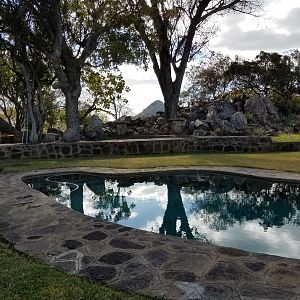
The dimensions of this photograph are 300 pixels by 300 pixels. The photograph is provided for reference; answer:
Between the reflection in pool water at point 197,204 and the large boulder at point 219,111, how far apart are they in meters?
12.0

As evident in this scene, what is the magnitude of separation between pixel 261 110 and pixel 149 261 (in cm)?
2179

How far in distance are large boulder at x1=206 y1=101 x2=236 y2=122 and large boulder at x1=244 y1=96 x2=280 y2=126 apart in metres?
1.75

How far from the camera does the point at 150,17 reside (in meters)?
18.3

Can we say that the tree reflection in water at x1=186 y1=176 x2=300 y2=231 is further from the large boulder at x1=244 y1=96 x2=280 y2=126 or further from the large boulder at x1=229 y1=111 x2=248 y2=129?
the large boulder at x1=244 y1=96 x2=280 y2=126

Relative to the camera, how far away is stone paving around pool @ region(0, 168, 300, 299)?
2.98 m

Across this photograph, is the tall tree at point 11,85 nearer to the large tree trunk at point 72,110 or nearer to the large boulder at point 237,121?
the large tree trunk at point 72,110

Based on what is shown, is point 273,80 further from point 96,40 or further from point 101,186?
point 101,186

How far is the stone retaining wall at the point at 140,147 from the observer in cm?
1251

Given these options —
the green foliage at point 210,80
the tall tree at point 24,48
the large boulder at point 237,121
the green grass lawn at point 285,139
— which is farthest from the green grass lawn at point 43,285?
the green foliage at point 210,80

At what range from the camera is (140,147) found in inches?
537

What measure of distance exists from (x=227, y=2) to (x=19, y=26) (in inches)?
505

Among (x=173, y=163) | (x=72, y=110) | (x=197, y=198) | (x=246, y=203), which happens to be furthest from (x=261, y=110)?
(x=246, y=203)

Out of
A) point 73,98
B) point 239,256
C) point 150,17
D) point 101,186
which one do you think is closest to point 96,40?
point 73,98

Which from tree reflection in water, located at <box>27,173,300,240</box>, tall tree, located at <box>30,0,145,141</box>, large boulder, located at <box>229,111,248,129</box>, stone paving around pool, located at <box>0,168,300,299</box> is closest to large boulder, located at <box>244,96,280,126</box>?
large boulder, located at <box>229,111,248,129</box>
